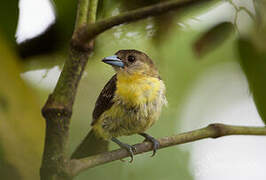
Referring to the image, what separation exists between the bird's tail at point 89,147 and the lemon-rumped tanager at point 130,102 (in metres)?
0.12

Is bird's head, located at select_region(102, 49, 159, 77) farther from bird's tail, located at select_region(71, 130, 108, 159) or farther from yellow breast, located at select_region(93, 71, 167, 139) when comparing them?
bird's tail, located at select_region(71, 130, 108, 159)

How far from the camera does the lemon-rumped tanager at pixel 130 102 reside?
1.14 metres

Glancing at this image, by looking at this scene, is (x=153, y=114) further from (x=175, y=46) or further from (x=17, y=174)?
(x=17, y=174)

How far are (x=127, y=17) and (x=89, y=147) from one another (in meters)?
0.46

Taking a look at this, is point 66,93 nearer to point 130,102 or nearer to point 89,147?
point 89,147

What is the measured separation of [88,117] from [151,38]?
204 millimetres

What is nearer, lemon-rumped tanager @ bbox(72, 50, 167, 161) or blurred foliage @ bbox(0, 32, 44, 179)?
blurred foliage @ bbox(0, 32, 44, 179)

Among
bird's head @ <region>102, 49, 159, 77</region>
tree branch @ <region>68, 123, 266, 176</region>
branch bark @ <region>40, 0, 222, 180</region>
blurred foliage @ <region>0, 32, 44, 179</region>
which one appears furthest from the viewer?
bird's head @ <region>102, 49, 159, 77</region>

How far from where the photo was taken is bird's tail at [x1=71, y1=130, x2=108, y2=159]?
70 cm

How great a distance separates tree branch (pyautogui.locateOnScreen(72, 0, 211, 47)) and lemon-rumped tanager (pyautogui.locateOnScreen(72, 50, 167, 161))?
63 centimetres

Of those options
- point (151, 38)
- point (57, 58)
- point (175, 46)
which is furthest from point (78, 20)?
point (175, 46)

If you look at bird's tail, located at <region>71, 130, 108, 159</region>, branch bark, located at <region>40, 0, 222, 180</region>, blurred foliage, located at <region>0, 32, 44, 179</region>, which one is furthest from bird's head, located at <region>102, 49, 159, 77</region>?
blurred foliage, located at <region>0, 32, 44, 179</region>

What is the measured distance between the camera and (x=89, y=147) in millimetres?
832

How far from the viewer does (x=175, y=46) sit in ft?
3.00
